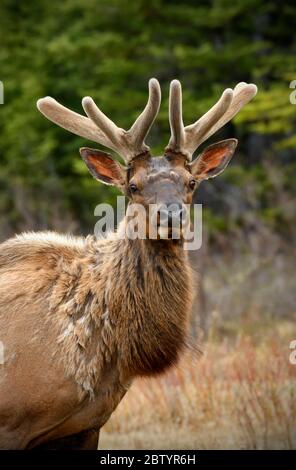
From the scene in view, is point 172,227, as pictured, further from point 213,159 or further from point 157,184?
point 213,159

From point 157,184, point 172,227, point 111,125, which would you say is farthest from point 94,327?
point 111,125

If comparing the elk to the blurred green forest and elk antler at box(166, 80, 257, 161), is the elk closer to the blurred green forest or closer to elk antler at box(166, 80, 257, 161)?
elk antler at box(166, 80, 257, 161)

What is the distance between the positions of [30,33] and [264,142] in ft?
22.7

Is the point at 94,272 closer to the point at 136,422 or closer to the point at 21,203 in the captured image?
the point at 136,422

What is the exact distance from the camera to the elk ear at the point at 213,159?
256 inches

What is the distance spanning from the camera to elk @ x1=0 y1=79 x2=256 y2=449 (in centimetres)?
567

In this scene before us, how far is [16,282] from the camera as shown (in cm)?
606

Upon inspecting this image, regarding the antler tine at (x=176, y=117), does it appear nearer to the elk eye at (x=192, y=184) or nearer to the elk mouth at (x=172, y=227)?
the elk eye at (x=192, y=184)

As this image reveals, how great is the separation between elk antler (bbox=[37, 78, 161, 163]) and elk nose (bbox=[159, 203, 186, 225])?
0.67 m

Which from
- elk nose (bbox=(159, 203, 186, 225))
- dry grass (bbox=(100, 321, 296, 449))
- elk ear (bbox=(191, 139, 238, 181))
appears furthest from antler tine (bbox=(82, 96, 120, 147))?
dry grass (bbox=(100, 321, 296, 449))

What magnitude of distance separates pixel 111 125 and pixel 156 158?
0.45 meters

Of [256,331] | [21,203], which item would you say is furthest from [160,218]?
[21,203]

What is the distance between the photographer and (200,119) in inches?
257

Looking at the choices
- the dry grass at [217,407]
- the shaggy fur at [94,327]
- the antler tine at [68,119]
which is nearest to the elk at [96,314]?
the shaggy fur at [94,327]
